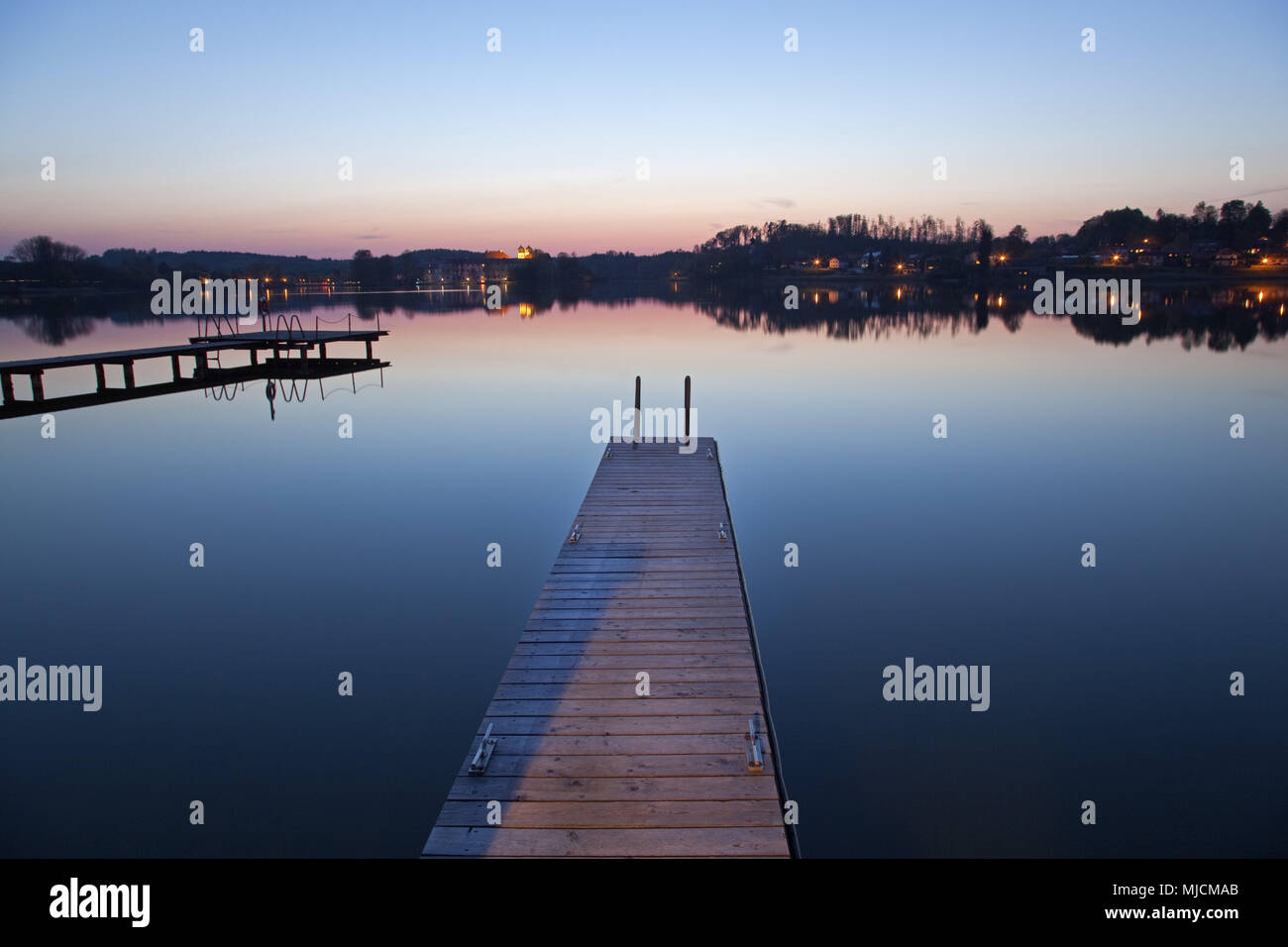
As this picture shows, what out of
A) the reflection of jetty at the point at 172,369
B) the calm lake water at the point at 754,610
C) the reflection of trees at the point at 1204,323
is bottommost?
the calm lake water at the point at 754,610

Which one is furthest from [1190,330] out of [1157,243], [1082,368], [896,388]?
[1157,243]

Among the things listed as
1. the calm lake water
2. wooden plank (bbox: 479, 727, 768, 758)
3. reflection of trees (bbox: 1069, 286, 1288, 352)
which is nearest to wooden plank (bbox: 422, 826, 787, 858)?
wooden plank (bbox: 479, 727, 768, 758)

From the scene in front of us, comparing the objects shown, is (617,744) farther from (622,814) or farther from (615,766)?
(622,814)

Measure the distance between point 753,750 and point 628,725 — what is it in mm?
1153

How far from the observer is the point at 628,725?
21.7ft

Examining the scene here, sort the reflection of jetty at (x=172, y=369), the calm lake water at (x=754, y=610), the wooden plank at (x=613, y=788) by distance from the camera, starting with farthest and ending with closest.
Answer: the reflection of jetty at (x=172, y=369)
the calm lake water at (x=754, y=610)
the wooden plank at (x=613, y=788)

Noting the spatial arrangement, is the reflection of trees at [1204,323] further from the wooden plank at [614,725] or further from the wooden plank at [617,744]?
the wooden plank at [617,744]

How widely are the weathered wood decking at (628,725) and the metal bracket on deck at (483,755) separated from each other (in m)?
0.05

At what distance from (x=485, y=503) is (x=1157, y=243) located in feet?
680

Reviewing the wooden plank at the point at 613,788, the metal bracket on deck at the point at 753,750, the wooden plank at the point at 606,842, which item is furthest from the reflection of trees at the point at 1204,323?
the wooden plank at the point at 606,842

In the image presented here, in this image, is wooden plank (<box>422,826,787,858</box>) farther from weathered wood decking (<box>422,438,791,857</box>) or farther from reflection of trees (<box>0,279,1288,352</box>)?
reflection of trees (<box>0,279,1288,352</box>)

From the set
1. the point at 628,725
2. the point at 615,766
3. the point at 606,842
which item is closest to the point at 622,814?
the point at 606,842

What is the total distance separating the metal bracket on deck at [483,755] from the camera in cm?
590

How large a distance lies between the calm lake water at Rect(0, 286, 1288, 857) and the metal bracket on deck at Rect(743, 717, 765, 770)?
4.15ft
